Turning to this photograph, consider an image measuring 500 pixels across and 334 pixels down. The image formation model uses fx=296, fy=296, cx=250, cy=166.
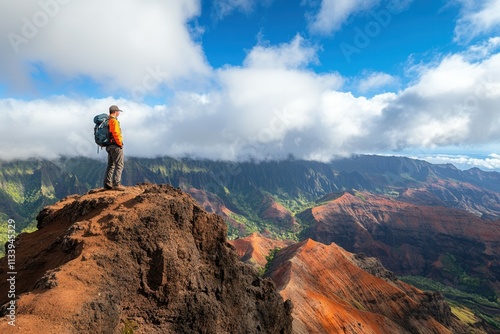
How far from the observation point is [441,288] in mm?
171750

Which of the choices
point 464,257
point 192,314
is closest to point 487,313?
point 464,257

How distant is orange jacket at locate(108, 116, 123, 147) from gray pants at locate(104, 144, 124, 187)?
359 millimetres

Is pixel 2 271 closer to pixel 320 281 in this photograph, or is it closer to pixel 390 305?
pixel 320 281

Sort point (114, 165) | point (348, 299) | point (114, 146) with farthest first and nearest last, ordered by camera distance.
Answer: point (348, 299)
point (114, 165)
point (114, 146)

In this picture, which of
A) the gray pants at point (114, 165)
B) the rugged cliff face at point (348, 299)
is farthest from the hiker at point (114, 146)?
the rugged cliff face at point (348, 299)

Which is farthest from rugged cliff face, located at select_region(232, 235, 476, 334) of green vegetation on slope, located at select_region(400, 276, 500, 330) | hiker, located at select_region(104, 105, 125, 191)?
hiker, located at select_region(104, 105, 125, 191)

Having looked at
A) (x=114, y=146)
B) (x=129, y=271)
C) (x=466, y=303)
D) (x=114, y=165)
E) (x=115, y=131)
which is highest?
(x=115, y=131)

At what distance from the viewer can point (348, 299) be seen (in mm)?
88000

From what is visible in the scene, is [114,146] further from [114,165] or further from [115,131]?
[114,165]

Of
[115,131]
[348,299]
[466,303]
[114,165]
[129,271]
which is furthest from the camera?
[466,303]

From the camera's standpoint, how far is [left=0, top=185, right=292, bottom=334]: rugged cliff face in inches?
389

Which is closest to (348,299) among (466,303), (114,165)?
(114,165)

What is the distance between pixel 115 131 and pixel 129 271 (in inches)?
278

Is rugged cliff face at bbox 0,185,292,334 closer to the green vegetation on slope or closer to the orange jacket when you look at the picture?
the orange jacket
